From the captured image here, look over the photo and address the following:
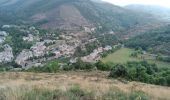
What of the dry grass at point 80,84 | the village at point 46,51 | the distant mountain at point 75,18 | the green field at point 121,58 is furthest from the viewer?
the distant mountain at point 75,18

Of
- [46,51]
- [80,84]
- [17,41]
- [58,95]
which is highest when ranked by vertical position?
[58,95]

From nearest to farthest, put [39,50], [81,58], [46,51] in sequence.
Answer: [81,58] < [46,51] < [39,50]

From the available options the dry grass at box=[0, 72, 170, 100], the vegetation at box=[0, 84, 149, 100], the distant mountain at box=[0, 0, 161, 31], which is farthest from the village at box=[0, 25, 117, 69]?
the vegetation at box=[0, 84, 149, 100]

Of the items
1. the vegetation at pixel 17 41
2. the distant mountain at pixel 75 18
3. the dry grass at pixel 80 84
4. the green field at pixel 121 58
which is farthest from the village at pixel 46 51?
the dry grass at pixel 80 84

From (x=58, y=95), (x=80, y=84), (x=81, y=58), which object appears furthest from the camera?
(x=81, y=58)

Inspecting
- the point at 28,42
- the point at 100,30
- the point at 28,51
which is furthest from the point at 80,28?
the point at 28,51

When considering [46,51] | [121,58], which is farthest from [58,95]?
[46,51]

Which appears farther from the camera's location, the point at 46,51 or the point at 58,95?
the point at 46,51

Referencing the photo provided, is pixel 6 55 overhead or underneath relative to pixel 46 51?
underneath

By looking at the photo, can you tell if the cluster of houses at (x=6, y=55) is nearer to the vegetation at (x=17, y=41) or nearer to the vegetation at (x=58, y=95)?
the vegetation at (x=17, y=41)

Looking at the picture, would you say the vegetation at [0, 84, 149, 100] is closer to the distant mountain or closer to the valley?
the valley

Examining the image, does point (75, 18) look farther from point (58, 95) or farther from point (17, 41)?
point (58, 95)
